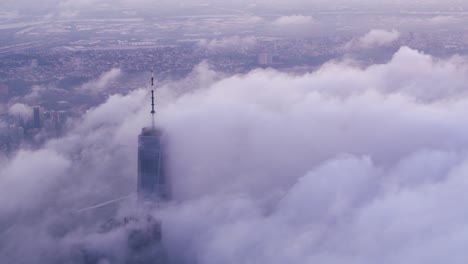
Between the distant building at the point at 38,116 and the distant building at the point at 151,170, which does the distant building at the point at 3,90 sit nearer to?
the distant building at the point at 38,116

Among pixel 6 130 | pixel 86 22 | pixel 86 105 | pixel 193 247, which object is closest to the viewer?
pixel 193 247

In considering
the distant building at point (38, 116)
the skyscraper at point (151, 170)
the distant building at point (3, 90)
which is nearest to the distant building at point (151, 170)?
the skyscraper at point (151, 170)

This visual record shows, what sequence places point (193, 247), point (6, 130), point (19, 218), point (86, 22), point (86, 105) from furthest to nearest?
point (86, 22) → point (86, 105) → point (6, 130) → point (19, 218) → point (193, 247)

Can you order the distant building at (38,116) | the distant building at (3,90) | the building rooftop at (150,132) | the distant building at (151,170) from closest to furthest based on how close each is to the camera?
the distant building at (151,170)
the building rooftop at (150,132)
the distant building at (38,116)
the distant building at (3,90)

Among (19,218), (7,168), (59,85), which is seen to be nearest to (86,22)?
(59,85)

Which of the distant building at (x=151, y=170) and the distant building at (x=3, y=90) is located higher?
the distant building at (x=3, y=90)

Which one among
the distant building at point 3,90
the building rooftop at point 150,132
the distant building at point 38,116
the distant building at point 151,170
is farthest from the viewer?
the distant building at point 3,90

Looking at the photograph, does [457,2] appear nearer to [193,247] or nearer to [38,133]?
[193,247]

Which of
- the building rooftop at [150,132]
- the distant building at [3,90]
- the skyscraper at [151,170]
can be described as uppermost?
the distant building at [3,90]

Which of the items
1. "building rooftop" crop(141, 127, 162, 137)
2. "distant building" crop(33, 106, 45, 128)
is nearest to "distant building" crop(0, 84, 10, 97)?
"distant building" crop(33, 106, 45, 128)

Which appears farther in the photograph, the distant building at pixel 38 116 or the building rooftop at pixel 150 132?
the distant building at pixel 38 116
